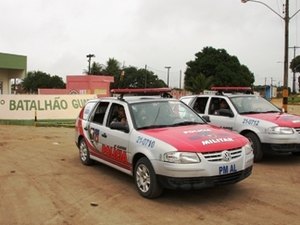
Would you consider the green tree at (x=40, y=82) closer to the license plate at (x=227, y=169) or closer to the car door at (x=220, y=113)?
the car door at (x=220, y=113)

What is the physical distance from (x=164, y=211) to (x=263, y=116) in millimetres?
4726

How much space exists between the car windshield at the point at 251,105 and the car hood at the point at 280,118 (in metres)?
0.38

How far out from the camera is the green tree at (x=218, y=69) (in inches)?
3029

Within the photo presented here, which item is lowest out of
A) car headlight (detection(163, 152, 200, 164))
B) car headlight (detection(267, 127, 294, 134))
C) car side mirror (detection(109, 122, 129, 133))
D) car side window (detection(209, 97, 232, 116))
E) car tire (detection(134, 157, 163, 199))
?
car tire (detection(134, 157, 163, 199))

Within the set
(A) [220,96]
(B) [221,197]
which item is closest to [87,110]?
(A) [220,96]

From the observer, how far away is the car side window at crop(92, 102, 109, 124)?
905 centimetres

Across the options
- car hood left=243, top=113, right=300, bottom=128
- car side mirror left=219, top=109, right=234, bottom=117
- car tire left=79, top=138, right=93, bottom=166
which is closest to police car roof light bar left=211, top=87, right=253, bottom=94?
car side mirror left=219, top=109, right=234, bottom=117

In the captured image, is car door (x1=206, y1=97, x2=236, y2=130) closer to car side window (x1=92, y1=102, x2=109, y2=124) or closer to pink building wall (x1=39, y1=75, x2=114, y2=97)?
car side window (x1=92, y1=102, x2=109, y2=124)

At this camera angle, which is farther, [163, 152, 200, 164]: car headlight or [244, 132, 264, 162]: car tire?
[244, 132, 264, 162]: car tire

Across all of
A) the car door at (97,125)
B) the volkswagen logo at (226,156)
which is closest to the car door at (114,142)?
the car door at (97,125)

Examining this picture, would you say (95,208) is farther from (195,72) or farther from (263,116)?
(195,72)

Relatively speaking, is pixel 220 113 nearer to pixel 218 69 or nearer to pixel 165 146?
pixel 165 146

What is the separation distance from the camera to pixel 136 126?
7.55 m

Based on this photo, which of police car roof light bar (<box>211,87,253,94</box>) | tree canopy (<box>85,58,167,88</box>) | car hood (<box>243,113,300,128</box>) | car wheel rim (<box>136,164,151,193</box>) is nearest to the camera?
car wheel rim (<box>136,164,151,193</box>)
